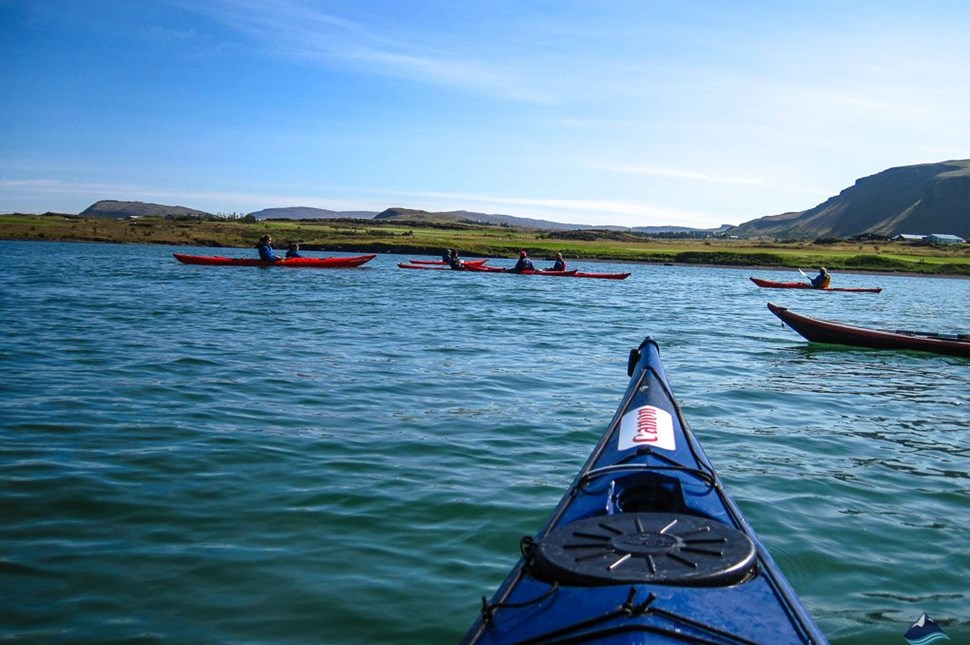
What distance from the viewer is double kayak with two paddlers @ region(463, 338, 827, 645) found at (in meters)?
3.33

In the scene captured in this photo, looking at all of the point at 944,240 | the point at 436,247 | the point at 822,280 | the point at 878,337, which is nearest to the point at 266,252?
the point at 822,280

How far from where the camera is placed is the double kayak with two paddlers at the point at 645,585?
10.9ft

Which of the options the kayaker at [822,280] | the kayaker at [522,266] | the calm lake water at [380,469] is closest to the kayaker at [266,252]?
the kayaker at [522,266]

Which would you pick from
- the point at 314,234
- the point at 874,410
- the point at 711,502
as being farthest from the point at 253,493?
the point at 314,234

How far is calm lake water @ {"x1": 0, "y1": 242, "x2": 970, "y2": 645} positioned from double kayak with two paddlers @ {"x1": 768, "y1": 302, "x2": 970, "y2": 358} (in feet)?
1.36

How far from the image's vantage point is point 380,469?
27.6 ft

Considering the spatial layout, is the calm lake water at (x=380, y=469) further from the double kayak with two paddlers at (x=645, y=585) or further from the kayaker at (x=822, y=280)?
the kayaker at (x=822, y=280)

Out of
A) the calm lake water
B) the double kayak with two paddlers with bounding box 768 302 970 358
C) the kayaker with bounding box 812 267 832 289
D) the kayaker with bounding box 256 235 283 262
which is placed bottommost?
the calm lake water

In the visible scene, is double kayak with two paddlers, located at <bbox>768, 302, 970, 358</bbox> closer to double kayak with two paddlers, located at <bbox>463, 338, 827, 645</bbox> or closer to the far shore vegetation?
double kayak with two paddlers, located at <bbox>463, 338, 827, 645</bbox>

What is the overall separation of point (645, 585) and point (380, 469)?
5.18 metres

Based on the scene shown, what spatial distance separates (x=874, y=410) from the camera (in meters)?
12.5

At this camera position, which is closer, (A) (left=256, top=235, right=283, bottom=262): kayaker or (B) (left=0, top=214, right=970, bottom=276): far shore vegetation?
(A) (left=256, top=235, right=283, bottom=262): kayaker

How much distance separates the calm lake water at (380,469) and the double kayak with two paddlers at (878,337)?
1.36ft

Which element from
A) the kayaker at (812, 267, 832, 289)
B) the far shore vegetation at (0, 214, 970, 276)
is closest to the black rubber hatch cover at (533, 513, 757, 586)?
the kayaker at (812, 267, 832, 289)
